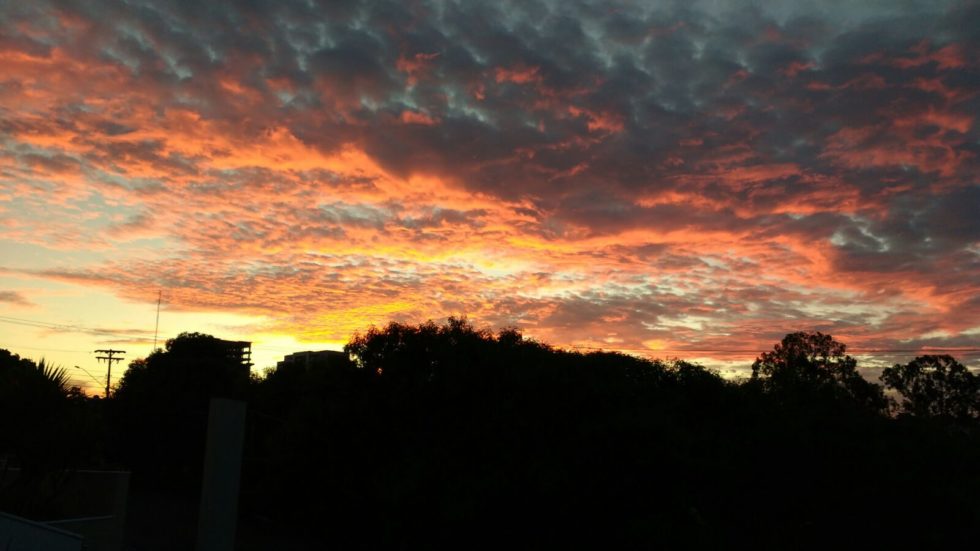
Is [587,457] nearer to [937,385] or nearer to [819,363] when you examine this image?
[819,363]

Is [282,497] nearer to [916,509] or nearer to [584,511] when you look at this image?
[584,511]

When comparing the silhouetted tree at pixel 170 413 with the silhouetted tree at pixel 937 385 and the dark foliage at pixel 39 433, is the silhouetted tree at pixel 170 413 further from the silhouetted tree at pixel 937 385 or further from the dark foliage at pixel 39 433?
the silhouetted tree at pixel 937 385

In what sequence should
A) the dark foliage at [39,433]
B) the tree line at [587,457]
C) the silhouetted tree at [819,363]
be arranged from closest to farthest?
1. the dark foliage at [39,433]
2. the tree line at [587,457]
3. the silhouetted tree at [819,363]

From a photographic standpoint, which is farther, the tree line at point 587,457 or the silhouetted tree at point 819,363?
the silhouetted tree at point 819,363

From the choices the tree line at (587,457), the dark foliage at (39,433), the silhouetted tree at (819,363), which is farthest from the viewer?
the silhouetted tree at (819,363)

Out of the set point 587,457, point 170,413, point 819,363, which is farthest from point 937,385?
point 170,413

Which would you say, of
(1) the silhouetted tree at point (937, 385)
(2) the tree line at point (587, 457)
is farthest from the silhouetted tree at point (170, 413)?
(1) the silhouetted tree at point (937, 385)

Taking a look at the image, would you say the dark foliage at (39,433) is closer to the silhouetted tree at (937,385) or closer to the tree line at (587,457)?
the tree line at (587,457)

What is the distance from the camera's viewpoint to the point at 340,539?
99.8 ft

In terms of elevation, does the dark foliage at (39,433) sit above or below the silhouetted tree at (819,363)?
below

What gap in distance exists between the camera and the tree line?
25.3 meters

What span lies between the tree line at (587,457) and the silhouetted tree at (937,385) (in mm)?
31361

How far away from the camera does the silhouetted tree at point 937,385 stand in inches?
2336

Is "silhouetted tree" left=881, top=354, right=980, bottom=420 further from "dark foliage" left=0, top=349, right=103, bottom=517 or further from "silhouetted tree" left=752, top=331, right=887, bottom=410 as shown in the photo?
"dark foliage" left=0, top=349, right=103, bottom=517
